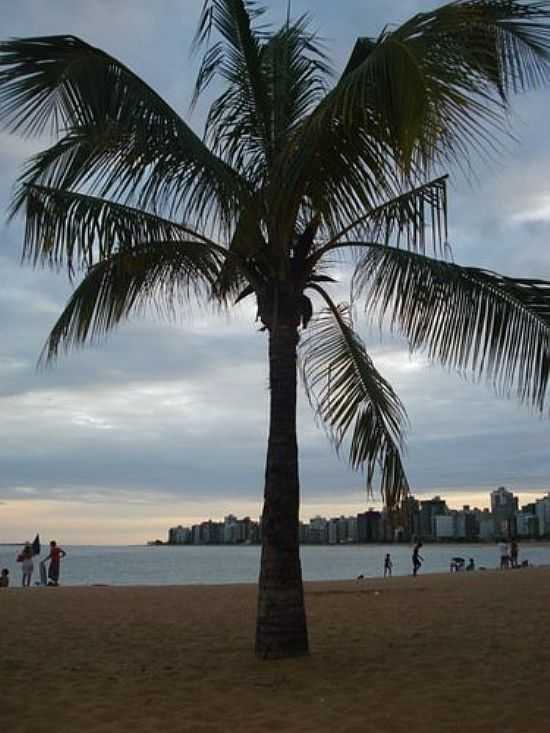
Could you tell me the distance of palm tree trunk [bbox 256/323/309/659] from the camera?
8695mm

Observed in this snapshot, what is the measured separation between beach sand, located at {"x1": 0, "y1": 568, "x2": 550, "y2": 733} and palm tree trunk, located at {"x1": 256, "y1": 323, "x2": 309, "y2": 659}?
0.27 metres

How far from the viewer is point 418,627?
12055mm

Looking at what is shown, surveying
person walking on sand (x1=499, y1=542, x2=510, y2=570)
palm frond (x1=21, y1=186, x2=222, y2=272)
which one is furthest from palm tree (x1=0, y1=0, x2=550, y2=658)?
person walking on sand (x1=499, y1=542, x2=510, y2=570)

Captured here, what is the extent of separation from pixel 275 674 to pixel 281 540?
49.8 inches

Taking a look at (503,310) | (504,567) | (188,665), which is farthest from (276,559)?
(504,567)

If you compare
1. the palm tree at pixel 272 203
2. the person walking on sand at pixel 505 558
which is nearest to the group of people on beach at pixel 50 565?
the palm tree at pixel 272 203

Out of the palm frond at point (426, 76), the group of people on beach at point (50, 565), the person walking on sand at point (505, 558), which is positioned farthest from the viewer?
the person walking on sand at point (505, 558)

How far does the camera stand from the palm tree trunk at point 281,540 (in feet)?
28.5

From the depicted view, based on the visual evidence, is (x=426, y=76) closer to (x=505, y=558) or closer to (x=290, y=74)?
(x=290, y=74)

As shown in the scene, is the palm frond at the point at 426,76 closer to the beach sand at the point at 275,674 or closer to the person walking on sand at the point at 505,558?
the beach sand at the point at 275,674

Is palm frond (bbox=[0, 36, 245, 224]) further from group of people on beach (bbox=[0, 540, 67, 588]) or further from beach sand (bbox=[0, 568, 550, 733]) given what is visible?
group of people on beach (bbox=[0, 540, 67, 588])

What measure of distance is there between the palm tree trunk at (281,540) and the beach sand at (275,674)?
269 millimetres

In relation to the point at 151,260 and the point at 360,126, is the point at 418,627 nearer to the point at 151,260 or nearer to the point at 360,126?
the point at 151,260

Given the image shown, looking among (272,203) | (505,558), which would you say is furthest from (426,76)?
(505,558)
